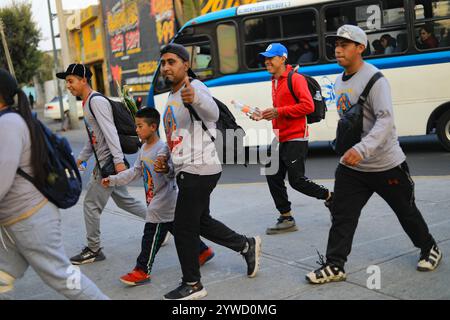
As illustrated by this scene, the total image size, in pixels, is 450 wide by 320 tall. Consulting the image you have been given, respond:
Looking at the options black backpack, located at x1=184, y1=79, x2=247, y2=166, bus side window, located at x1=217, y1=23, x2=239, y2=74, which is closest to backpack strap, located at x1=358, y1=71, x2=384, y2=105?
black backpack, located at x1=184, y1=79, x2=247, y2=166

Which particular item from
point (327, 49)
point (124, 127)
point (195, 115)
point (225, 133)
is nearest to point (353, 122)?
point (225, 133)

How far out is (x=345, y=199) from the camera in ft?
12.8

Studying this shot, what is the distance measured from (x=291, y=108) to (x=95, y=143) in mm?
1836

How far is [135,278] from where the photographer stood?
4070mm

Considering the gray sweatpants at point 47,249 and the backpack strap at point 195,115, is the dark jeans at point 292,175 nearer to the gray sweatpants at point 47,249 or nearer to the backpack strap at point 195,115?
the backpack strap at point 195,115

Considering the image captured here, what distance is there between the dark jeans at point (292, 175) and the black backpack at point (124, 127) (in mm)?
1394

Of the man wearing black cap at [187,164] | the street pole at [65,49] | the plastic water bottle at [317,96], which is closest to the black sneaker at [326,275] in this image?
the man wearing black cap at [187,164]

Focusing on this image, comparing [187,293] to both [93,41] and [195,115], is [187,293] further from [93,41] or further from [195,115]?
[93,41]

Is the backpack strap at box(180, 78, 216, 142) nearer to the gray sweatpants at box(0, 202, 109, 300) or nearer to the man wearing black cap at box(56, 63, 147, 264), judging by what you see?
the gray sweatpants at box(0, 202, 109, 300)

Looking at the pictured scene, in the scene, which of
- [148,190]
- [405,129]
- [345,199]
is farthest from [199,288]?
[405,129]

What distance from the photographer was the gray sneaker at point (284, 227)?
5340mm
